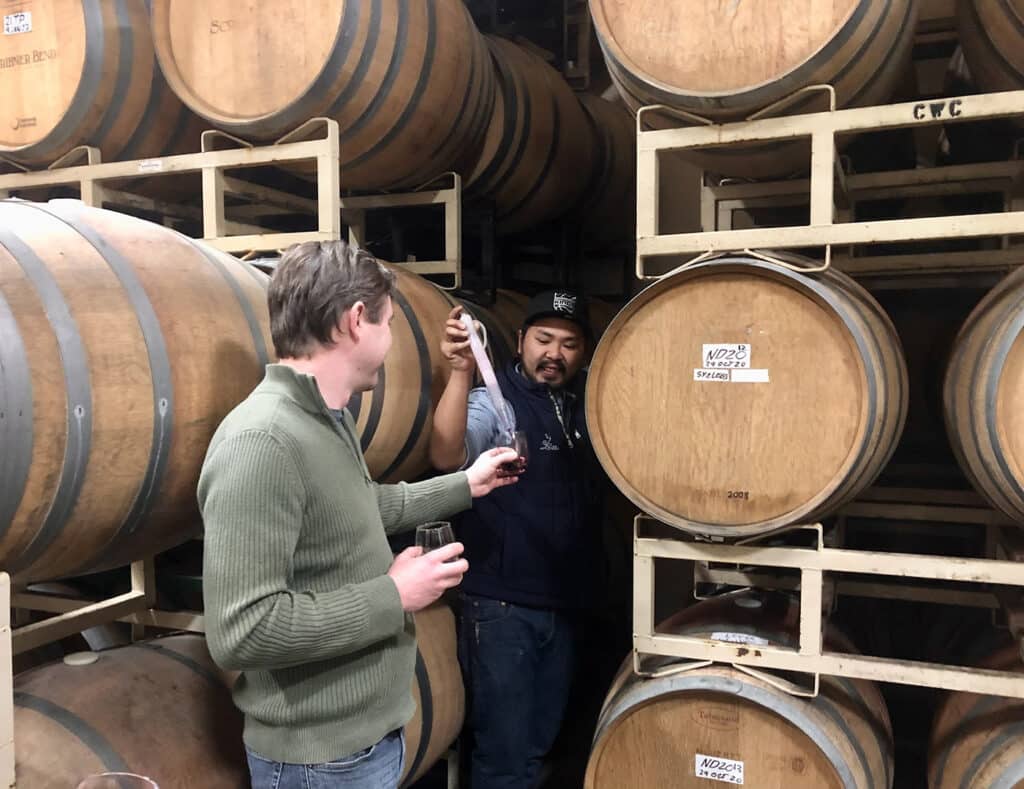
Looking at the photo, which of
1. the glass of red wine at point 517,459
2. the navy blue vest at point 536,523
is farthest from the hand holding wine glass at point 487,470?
the navy blue vest at point 536,523

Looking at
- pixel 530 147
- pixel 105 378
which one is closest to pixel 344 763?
pixel 105 378

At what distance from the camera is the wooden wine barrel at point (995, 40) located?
2.13m

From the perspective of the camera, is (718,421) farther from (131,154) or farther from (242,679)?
(131,154)

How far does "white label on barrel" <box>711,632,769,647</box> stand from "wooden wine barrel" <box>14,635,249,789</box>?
1.25m

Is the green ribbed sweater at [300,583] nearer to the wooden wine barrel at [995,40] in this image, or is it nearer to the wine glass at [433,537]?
the wine glass at [433,537]

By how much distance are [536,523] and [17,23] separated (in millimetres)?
2295

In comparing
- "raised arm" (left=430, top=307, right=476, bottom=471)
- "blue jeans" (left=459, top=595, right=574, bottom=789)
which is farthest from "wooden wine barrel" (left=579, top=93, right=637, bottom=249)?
"blue jeans" (left=459, top=595, right=574, bottom=789)

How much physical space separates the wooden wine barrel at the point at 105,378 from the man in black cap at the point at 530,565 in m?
1.14

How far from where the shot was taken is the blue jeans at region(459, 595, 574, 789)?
2928 millimetres

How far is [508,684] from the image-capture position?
115 inches

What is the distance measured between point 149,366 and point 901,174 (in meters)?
2.49

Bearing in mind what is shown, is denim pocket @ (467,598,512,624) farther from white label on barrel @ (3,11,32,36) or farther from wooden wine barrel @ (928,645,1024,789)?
white label on barrel @ (3,11,32,36)

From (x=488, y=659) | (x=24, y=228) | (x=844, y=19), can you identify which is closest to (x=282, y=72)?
(x=24, y=228)

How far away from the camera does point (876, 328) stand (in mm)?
2318
